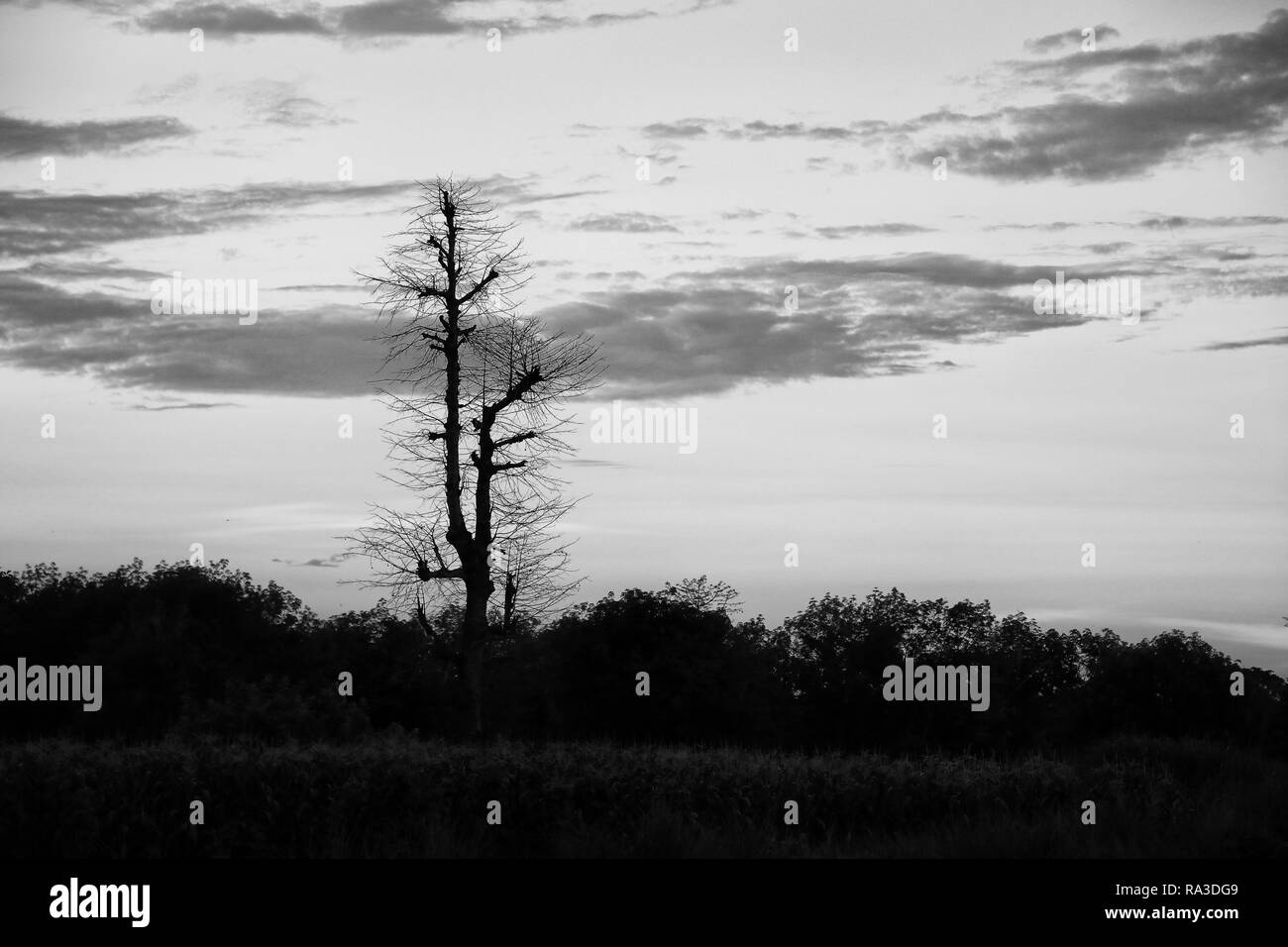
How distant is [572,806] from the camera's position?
1666cm

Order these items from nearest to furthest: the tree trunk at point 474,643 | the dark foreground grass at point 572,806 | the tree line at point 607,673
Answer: the dark foreground grass at point 572,806 → the tree trunk at point 474,643 → the tree line at point 607,673

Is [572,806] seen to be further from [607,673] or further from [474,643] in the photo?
[607,673]

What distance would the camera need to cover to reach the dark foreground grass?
1524cm

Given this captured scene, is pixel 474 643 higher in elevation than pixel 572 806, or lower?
higher

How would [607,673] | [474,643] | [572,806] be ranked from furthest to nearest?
[607,673] → [474,643] → [572,806]

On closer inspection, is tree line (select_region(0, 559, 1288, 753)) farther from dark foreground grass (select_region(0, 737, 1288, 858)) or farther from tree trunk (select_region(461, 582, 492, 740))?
dark foreground grass (select_region(0, 737, 1288, 858))

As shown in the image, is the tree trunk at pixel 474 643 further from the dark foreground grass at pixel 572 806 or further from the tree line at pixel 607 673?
the dark foreground grass at pixel 572 806

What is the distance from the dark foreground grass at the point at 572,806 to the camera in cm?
1524

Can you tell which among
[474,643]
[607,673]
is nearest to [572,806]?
[474,643]

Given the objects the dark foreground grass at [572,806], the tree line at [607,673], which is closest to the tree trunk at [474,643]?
the tree line at [607,673]

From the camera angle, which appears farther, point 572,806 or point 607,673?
point 607,673
